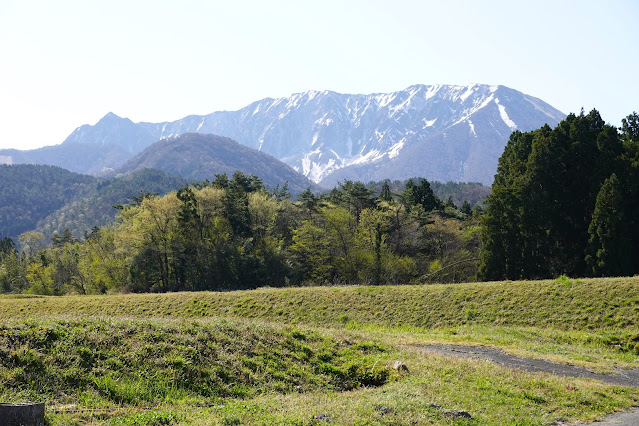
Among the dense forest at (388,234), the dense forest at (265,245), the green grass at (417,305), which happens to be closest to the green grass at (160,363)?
the green grass at (417,305)

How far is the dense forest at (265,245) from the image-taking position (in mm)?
53625

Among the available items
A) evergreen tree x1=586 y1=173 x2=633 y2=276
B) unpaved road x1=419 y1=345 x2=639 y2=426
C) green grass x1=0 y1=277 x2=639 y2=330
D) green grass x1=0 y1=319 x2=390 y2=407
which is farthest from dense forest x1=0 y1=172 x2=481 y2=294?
green grass x1=0 y1=319 x2=390 y2=407

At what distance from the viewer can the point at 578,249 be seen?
37156 mm

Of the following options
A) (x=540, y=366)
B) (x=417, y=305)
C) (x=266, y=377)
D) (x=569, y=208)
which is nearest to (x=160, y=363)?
(x=266, y=377)

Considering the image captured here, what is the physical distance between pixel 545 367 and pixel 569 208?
27.3 meters

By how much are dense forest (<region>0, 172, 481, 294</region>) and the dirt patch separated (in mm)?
33987

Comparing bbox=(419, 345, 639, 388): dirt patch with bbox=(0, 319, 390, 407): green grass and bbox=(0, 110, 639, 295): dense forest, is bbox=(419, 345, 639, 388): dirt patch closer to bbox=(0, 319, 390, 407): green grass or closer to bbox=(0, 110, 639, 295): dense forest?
bbox=(0, 319, 390, 407): green grass

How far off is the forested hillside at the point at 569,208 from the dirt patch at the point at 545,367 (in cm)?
2165

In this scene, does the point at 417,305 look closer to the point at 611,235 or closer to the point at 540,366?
the point at 540,366

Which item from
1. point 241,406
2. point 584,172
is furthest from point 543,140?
point 241,406

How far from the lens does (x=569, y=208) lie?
3831 cm

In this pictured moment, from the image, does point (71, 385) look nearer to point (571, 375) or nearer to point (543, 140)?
point (571, 375)

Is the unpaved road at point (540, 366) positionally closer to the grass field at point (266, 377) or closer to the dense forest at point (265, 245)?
the grass field at point (266, 377)

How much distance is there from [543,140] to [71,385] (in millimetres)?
39126
